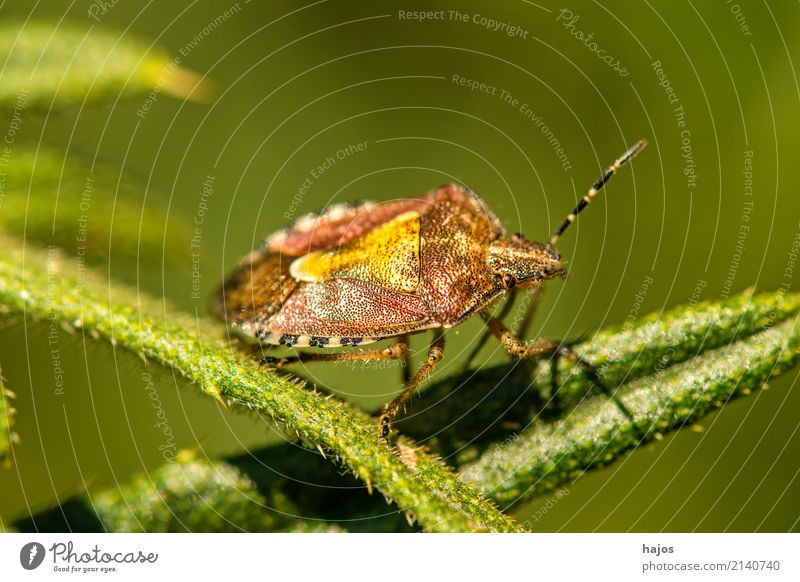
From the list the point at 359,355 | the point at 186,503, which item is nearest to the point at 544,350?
the point at 359,355

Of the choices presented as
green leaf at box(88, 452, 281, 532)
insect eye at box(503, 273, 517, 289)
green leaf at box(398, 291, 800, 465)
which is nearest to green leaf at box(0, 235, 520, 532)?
green leaf at box(398, 291, 800, 465)

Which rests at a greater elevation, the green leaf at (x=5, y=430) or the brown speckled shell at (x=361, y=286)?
the brown speckled shell at (x=361, y=286)

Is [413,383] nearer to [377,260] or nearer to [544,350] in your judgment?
[544,350]

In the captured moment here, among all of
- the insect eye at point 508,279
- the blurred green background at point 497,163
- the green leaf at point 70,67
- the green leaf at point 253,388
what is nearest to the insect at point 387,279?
the insect eye at point 508,279

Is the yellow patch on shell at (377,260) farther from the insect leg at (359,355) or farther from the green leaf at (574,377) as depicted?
the green leaf at (574,377)

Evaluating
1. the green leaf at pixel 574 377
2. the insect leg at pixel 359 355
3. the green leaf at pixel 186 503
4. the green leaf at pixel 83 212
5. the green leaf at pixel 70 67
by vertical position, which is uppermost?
the green leaf at pixel 70 67

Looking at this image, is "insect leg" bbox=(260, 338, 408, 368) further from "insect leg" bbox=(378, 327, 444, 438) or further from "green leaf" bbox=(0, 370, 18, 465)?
"green leaf" bbox=(0, 370, 18, 465)
